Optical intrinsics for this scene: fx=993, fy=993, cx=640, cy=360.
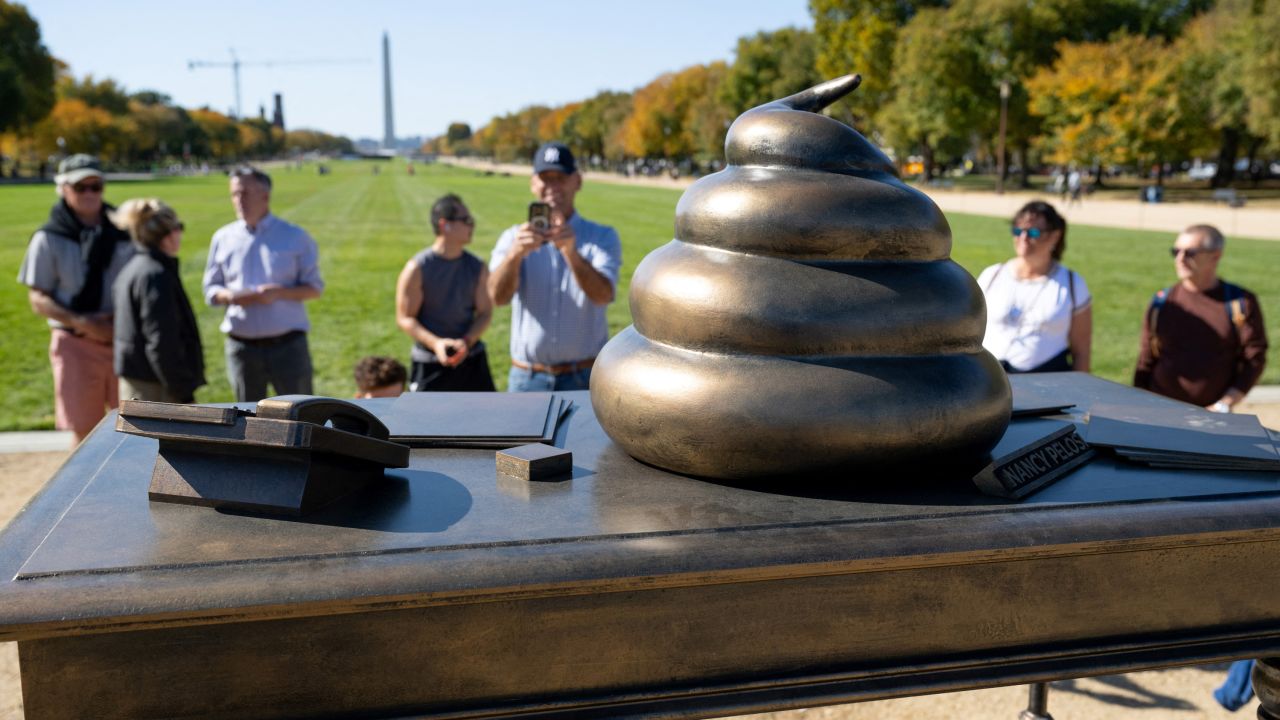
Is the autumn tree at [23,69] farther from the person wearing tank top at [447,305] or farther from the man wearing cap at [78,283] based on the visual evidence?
the person wearing tank top at [447,305]

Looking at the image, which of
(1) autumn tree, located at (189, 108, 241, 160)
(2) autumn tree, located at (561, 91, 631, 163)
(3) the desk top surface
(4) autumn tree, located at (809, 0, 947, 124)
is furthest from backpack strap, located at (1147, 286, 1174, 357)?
(1) autumn tree, located at (189, 108, 241, 160)

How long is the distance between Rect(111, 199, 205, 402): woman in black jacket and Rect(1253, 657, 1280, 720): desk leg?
5.02 meters

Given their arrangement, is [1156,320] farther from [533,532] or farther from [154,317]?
[154,317]

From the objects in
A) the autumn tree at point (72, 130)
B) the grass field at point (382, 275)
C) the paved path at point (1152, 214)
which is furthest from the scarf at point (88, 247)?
the autumn tree at point (72, 130)

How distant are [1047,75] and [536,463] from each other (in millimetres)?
56745

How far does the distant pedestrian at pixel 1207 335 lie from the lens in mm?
5086

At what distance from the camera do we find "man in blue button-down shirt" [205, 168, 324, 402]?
19.3ft

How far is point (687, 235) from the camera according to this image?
2010 millimetres

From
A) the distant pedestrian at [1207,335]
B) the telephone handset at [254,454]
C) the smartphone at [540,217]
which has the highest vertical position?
the smartphone at [540,217]

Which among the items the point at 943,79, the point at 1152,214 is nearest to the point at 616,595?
the point at 1152,214

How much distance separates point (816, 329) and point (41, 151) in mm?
97928

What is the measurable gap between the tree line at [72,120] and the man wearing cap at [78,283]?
71.4 metres

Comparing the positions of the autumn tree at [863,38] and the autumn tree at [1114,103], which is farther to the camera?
the autumn tree at [863,38]

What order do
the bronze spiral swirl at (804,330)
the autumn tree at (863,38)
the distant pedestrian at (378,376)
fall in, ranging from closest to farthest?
the bronze spiral swirl at (804,330) → the distant pedestrian at (378,376) → the autumn tree at (863,38)
